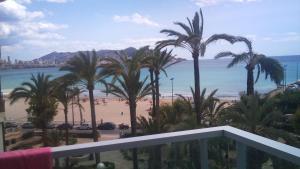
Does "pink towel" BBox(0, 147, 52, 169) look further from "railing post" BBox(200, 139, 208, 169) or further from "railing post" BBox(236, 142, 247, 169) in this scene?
"railing post" BBox(236, 142, 247, 169)

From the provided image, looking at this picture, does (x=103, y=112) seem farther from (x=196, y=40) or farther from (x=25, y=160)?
(x=25, y=160)

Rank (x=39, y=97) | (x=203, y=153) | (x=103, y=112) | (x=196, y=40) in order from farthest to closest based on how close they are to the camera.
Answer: (x=103, y=112) < (x=39, y=97) < (x=196, y=40) < (x=203, y=153)

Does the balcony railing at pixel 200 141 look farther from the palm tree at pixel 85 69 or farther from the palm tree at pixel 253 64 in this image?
the palm tree at pixel 253 64

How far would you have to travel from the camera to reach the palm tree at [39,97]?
27328 millimetres

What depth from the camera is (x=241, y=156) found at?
2.66 meters

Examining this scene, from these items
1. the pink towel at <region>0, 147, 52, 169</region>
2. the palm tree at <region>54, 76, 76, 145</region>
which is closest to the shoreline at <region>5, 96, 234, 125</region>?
the palm tree at <region>54, 76, 76, 145</region>

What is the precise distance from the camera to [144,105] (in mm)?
71625

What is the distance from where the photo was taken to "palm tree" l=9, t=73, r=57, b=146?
27328 millimetres

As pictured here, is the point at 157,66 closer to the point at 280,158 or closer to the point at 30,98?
the point at 30,98

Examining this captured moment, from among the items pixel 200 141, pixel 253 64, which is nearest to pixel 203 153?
pixel 200 141

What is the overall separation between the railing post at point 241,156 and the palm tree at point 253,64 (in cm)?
2297

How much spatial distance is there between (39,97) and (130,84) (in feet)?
28.3

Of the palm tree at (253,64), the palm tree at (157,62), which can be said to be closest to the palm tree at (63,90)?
the palm tree at (157,62)

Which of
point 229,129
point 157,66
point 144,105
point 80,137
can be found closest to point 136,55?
point 157,66
